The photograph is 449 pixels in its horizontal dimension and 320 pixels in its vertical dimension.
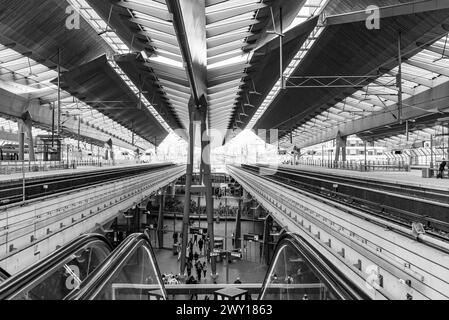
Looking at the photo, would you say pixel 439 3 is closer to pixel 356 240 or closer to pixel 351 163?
pixel 356 240

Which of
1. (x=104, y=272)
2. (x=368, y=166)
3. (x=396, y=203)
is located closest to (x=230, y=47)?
(x=396, y=203)

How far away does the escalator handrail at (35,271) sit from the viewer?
7.55ft

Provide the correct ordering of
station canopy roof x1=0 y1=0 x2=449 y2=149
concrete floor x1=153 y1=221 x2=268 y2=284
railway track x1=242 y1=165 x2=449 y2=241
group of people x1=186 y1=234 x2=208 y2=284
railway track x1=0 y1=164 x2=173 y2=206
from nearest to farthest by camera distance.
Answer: railway track x1=242 y1=165 x2=449 y2=241 → railway track x1=0 y1=164 x2=173 y2=206 → station canopy roof x1=0 y1=0 x2=449 y2=149 → group of people x1=186 y1=234 x2=208 y2=284 → concrete floor x1=153 y1=221 x2=268 y2=284

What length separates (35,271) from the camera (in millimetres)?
2617

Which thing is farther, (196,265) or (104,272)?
(196,265)

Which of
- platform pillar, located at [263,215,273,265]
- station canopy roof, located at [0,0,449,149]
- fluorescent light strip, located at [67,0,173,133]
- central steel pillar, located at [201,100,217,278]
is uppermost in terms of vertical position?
fluorescent light strip, located at [67,0,173,133]

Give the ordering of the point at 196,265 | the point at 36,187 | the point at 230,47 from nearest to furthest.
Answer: the point at 36,187
the point at 230,47
the point at 196,265

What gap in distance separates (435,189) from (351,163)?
26.9m

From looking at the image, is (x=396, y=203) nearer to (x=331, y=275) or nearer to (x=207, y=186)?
(x=331, y=275)

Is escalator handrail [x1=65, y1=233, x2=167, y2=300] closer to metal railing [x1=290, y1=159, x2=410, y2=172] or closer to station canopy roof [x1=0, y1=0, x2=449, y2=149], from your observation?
station canopy roof [x1=0, y1=0, x2=449, y2=149]

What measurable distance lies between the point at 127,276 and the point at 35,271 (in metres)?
1.13

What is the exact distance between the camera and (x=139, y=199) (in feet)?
69.8

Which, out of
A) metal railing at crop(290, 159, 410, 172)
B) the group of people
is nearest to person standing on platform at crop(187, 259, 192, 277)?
the group of people

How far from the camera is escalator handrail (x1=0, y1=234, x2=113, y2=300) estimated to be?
2301 millimetres
